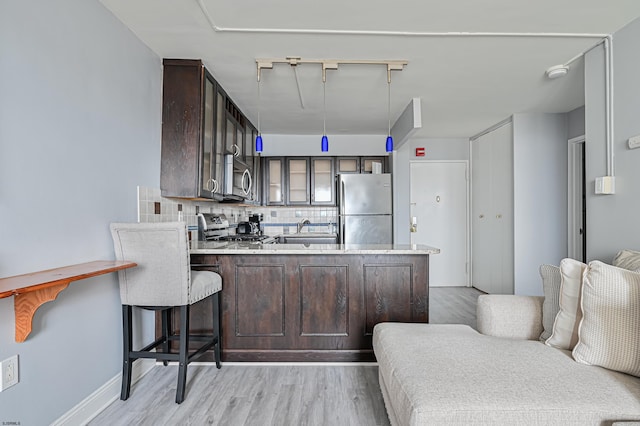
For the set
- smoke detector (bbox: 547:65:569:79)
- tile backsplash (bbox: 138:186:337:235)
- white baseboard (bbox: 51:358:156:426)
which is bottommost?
white baseboard (bbox: 51:358:156:426)

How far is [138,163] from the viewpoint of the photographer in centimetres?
231

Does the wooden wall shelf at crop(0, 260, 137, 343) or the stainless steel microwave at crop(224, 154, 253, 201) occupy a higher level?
the stainless steel microwave at crop(224, 154, 253, 201)

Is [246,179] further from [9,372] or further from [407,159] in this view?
[9,372]

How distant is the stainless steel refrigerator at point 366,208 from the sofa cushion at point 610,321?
9.90 feet

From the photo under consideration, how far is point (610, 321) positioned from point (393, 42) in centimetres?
203

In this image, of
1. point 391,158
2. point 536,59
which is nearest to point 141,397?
point 536,59

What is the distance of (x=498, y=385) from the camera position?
1.17 m

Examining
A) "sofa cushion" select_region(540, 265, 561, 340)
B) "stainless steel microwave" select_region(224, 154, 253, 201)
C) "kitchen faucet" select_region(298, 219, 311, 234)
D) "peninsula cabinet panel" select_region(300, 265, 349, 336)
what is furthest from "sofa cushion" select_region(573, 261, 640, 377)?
"kitchen faucet" select_region(298, 219, 311, 234)

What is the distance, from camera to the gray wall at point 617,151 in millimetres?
2049

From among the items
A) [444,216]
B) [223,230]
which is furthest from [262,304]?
[444,216]

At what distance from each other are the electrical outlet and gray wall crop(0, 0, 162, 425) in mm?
26

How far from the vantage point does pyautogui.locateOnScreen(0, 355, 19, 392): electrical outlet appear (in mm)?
1347

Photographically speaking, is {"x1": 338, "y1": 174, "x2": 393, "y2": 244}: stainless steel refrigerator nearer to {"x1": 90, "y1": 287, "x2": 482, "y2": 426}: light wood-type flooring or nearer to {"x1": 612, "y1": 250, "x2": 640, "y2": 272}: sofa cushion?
{"x1": 90, "y1": 287, "x2": 482, "y2": 426}: light wood-type flooring

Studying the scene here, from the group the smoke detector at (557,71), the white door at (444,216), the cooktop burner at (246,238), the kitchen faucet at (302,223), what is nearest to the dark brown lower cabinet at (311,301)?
the cooktop burner at (246,238)
